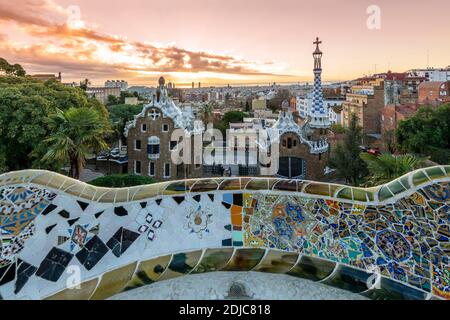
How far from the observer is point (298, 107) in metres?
68.9

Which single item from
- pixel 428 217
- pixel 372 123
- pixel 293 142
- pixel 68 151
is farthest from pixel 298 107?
pixel 428 217

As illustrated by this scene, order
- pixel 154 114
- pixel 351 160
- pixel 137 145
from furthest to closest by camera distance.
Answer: pixel 137 145 < pixel 154 114 < pixel 351 160

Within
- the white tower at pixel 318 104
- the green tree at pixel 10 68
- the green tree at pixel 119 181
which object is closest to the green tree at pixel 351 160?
the white tower at pixel 318 104

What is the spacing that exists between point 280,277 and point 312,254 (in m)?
0.41

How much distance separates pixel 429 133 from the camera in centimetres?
2036

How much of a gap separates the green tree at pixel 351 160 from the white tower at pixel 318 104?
368cm

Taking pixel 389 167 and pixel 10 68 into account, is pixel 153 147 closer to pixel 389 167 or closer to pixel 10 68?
pixel 389 167

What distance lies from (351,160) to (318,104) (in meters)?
5.55

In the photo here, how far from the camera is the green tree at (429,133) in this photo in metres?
20.0

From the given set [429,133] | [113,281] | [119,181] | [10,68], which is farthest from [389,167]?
[10,68]

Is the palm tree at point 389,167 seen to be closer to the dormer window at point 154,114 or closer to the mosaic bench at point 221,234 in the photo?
the mosaic bench at point 221,234

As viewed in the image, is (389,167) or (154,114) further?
(154,114)

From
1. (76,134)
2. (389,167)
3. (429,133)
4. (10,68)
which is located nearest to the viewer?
(389,167)
